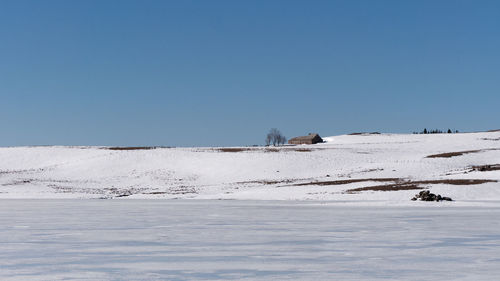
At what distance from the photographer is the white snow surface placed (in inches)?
1864

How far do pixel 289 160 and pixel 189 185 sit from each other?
46.5 feet

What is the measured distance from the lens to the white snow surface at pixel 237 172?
155ft

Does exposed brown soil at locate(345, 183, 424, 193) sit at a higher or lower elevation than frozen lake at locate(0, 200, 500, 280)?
higher

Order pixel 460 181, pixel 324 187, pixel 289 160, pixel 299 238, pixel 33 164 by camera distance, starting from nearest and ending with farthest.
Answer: pixel 299 238, pixel 460 181, pixel 324 187, pixel 289 160, pixel 33 164

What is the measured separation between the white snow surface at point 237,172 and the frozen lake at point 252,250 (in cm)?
2195

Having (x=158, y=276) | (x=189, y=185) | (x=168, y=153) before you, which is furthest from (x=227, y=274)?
(x=168, y=153)

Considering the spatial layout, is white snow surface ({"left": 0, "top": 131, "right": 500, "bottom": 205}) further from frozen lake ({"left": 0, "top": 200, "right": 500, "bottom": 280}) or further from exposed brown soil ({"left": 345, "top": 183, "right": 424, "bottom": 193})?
frozen lake ({"left": 0, "top": 200, "right": 500, "bottom": 280})

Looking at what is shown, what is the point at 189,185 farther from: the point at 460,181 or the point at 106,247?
the point at 106,247

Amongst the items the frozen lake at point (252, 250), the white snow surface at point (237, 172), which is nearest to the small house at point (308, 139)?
the white snow surface at point (237, 172)

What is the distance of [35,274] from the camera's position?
33.7 feet

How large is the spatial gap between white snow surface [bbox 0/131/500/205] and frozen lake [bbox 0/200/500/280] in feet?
72.0

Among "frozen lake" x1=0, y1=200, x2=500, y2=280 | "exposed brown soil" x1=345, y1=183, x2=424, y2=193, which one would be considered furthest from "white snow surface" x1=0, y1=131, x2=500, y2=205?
"frozen lake" x1=0, y1=200, x2=500, y2=280

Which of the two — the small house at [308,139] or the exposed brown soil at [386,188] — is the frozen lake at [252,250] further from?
the small house at [308,139]

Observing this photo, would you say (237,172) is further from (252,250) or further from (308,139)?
(308,139)
